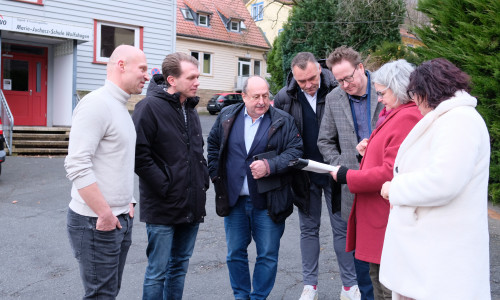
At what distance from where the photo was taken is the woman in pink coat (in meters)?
2.92

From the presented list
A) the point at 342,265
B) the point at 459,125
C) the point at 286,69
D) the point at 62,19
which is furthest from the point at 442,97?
the point at 286,69

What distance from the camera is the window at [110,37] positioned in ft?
53.9

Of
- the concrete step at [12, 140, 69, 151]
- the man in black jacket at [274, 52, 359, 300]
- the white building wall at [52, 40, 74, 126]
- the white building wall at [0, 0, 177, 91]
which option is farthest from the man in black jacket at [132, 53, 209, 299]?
the white building wall at [0, 0, 177, 91]

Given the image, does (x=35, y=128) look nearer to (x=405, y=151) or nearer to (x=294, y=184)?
(x=294, y=184)

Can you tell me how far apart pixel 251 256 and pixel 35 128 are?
1072 centimetres

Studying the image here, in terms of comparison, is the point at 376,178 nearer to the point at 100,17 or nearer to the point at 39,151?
the point at 39,151

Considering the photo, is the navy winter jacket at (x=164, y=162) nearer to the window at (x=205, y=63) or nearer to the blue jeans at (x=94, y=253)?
the blue jeans at (x=94, y=253)

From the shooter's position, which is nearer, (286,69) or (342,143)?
(342,143)

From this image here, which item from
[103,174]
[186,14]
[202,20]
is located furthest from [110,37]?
[202,20]

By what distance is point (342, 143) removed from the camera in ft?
13.0

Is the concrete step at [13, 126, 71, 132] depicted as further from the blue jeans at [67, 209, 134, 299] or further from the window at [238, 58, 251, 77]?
the window at [238, 58, 251, 77]

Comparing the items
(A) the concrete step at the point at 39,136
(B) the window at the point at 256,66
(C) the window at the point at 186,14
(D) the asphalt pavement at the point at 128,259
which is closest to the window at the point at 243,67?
(B) the window at the point at 256,66

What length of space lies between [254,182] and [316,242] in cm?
97

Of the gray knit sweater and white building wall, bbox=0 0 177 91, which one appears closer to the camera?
the gray knit sweater
